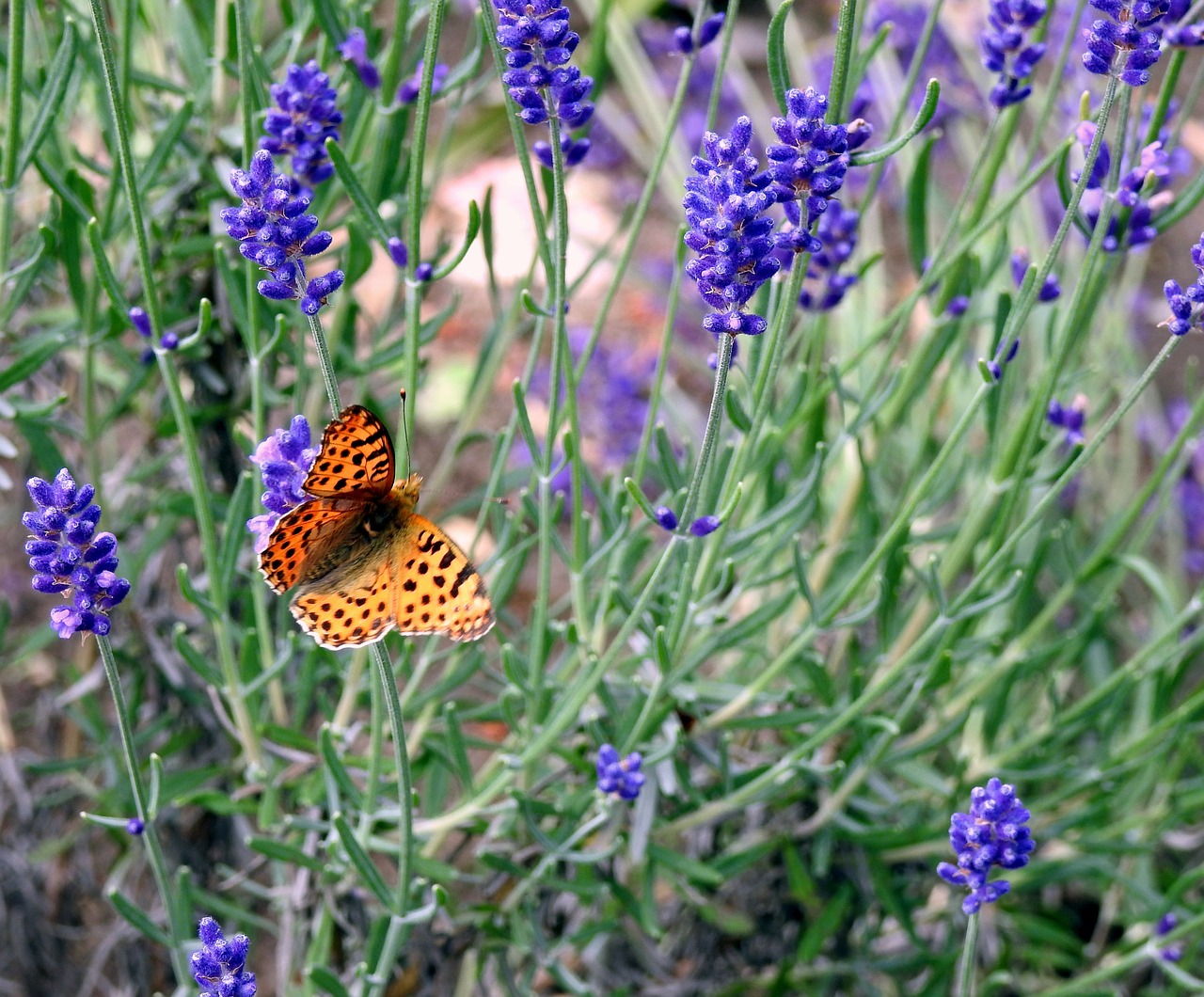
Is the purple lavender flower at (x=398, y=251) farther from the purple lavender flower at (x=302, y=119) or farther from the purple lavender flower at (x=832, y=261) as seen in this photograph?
the purple lavender flower at (x=832, y=261)

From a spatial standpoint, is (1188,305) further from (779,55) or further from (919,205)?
(919,205)

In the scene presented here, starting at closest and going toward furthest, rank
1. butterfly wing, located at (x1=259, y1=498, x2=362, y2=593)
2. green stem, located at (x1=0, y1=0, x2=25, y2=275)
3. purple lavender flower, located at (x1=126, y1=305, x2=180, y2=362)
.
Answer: butterfly wing, located at (x1=259, y1=498, x2=362, y2=593) → green stem, located at (x1=0, y1=0, x2=25, y2=275) → purple lavender flower, located at (x1=126, y1=305, x2=180, y2=362)

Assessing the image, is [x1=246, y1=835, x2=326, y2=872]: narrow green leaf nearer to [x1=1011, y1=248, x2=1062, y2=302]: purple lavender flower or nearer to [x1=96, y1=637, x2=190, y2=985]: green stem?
[x1=96, y1=637, x2=190, y2=985]: green stem

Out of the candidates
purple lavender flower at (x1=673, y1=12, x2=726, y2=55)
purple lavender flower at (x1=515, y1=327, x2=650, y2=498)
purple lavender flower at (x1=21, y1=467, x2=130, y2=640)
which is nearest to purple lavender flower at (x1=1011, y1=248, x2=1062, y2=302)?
purple lavender flower at (x1=673, y1=12, x2=726, y2=55)

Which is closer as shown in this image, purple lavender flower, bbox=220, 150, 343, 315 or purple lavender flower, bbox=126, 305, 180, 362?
purple lavender flower, bbox=220, 150, 343, 315

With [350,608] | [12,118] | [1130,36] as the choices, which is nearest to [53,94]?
[12,118]

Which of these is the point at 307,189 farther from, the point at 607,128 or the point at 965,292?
the point at 607,128

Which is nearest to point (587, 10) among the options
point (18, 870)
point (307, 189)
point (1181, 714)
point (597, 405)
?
point (597, 405)
